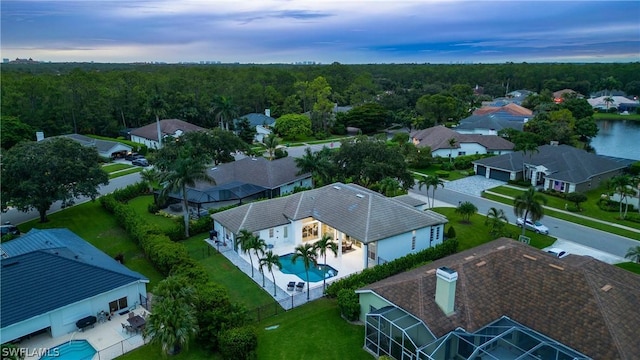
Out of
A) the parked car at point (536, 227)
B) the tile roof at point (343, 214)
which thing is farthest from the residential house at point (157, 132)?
the parked car at point (536, 227)

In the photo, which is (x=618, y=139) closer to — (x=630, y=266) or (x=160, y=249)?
(x=630, y=266)

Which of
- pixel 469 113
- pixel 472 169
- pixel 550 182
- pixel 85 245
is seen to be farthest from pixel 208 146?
pixel 469 113

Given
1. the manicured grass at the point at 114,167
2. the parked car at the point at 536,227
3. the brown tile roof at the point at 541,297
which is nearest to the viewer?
the brown tile roof at the point at 541,297

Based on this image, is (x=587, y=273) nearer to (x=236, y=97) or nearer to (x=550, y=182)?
(x=550, y=182)

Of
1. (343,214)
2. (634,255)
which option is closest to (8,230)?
(343,214)

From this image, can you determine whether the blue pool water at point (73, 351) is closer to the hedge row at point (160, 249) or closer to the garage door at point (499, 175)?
the hedge row at point (160, 249)

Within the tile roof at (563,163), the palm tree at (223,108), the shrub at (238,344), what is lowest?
the shrub at (238,344)
